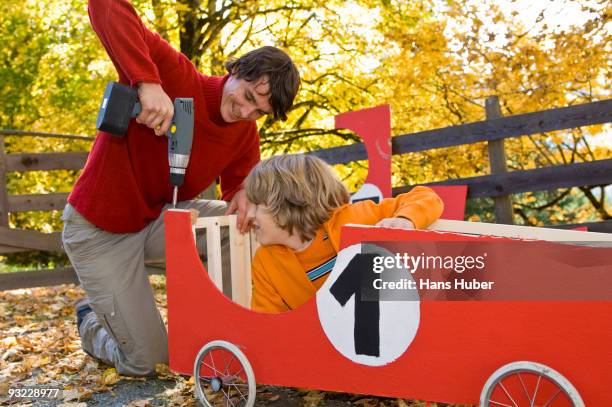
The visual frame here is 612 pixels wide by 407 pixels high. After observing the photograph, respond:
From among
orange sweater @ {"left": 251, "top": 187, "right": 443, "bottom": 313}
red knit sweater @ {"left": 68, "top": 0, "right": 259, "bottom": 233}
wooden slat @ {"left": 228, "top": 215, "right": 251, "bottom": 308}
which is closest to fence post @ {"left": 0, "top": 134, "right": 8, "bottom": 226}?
red knit sweater @ {"left": 68, "top": 0, "right": 259, "bottom": 233}

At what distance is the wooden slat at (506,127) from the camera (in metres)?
4.45

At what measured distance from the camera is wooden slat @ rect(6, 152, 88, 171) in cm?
636

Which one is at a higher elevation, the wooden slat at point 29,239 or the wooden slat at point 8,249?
the wooden slat at point 29,239

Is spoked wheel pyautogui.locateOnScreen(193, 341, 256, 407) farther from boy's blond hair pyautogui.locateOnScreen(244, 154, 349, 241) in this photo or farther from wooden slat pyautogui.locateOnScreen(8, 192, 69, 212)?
wooden slat pyautogui.locateOnScreen(8, 192, 69, 212)

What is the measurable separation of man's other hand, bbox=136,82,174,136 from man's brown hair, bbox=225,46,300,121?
18.5 inches

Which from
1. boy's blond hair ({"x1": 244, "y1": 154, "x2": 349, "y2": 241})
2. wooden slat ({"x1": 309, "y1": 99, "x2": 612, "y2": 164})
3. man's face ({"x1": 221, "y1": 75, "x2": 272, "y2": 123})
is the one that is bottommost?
boy's blond hair ({"x1": 244, "y1": 154, "x2": 349, "y2": 241})

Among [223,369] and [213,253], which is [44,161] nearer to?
[213,253]

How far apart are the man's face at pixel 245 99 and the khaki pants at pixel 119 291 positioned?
816 mm

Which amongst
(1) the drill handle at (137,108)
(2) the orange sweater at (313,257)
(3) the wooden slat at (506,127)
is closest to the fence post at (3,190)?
(3) the wooden slat at (506,127)

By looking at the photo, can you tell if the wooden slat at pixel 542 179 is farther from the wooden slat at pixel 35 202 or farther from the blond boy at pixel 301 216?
the wooden slat at pixel 35 202

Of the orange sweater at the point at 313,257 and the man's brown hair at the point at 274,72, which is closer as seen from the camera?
the orange sweater at the point at 313,257

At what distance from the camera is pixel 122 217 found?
2885 mm

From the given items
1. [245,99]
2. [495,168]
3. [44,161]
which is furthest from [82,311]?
[44,161]

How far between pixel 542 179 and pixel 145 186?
3181 millimetres
